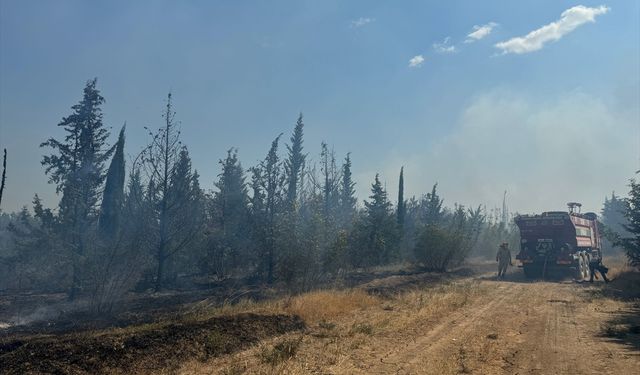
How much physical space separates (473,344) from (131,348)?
251 inches

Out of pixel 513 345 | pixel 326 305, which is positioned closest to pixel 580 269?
pixel 326 305

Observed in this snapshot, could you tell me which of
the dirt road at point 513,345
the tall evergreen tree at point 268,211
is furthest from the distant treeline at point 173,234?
the dirt road at point 513,345

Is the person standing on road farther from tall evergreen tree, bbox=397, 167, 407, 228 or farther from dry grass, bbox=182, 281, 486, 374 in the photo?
tall evergreen tree, bbox=397, 167, 407, 228

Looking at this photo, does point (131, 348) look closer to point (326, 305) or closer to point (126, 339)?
point (126, 339)

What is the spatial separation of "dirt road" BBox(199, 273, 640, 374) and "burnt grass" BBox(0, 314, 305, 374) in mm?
597

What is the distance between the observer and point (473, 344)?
9.11 meters

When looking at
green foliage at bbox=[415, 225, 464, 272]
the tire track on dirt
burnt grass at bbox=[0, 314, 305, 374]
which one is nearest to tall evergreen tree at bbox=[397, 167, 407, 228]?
green foliage at bbox=[415, 225, 464, 272]

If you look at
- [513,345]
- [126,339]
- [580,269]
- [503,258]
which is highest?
[503,258]

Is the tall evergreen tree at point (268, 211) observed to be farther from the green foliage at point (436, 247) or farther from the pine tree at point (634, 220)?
the pine tree at point (634, 220)

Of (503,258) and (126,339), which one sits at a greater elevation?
(503,258)

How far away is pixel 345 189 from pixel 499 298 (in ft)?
113

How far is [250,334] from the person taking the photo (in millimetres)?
9711

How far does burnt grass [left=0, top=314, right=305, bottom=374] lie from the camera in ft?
24.1

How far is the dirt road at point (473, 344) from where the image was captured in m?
7.47
